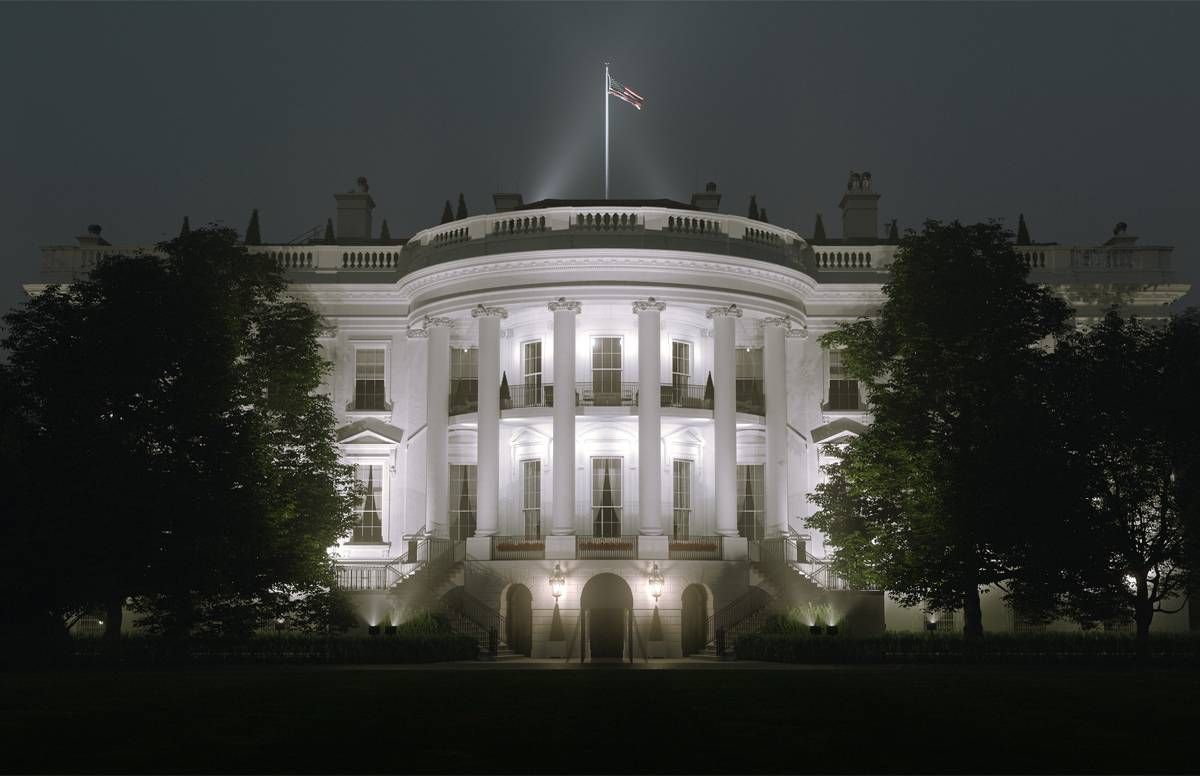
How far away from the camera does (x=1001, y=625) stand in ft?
149

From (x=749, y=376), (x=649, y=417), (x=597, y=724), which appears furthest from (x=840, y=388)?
(x=597, y=724)

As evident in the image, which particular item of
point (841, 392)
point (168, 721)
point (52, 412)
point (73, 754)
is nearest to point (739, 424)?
point (841, 392)

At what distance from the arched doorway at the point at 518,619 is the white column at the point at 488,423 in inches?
78.1

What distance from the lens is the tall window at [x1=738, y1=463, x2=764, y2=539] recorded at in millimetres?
46219

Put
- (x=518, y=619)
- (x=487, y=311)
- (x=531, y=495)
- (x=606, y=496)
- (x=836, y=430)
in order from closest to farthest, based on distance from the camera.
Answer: (x=518, y=619), (x=487, y=311), (x=606, y=496), (x=531, y=495), (x=836, y=430)

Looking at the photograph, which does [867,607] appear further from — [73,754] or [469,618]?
[73,754]

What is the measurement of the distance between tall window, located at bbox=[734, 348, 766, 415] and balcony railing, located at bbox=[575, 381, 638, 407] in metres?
4.15

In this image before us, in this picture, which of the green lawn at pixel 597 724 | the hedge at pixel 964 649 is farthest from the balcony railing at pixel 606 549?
the green lawn at pixel 597 724

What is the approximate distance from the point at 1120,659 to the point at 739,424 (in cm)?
1504

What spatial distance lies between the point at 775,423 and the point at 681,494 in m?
3.83

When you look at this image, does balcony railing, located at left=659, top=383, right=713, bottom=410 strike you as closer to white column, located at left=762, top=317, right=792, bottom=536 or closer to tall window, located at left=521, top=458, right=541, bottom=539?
white column, located at left=762, top=317, right=792, bottom=536

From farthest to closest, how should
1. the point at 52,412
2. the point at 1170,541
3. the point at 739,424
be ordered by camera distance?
the point at 739,424 → the point at 1170,541 → the point at 52,412

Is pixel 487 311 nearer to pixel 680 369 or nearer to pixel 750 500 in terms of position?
pixel 680 369

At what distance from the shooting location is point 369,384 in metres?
48.4
